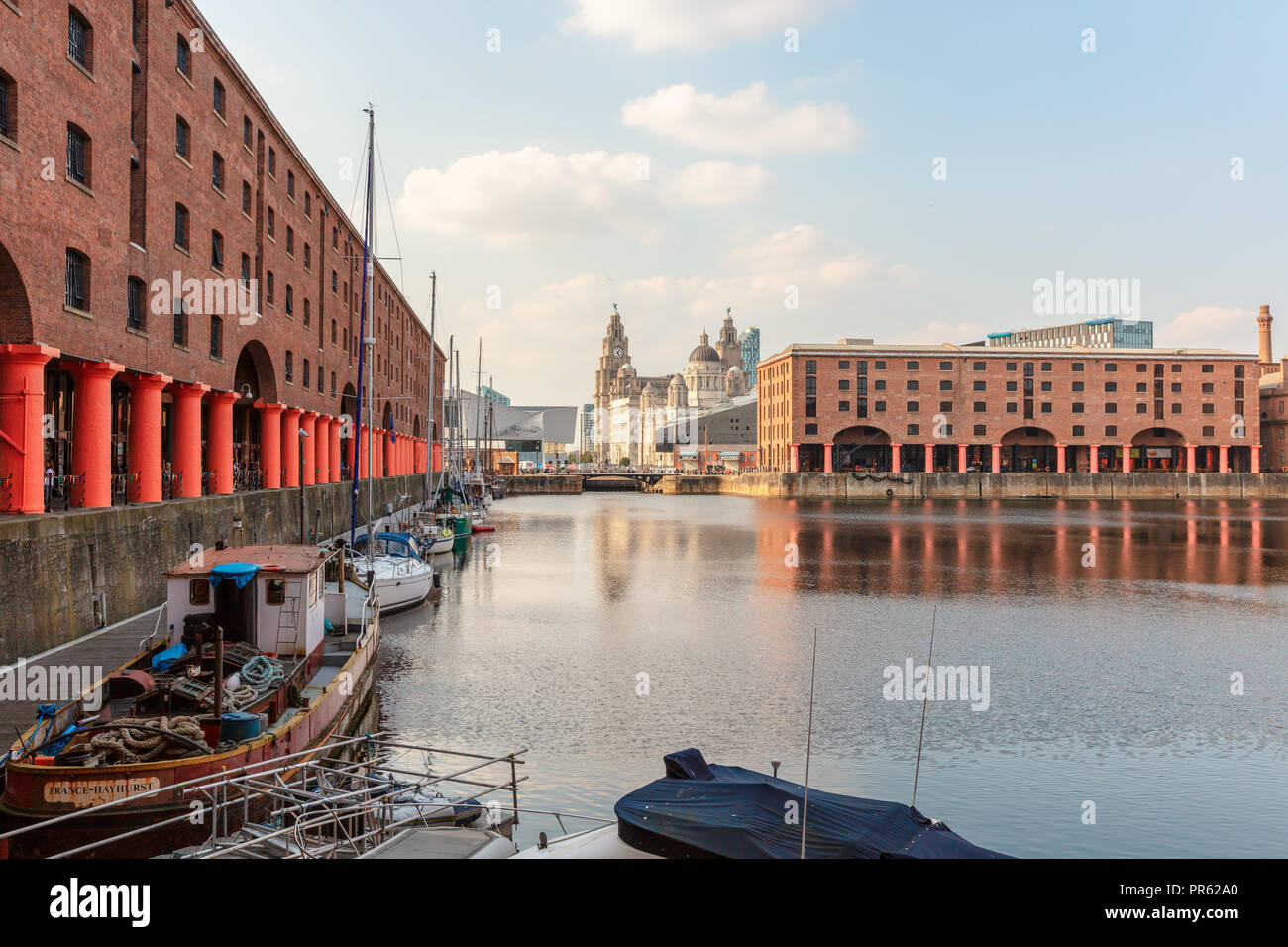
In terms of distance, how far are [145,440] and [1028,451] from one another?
425ft

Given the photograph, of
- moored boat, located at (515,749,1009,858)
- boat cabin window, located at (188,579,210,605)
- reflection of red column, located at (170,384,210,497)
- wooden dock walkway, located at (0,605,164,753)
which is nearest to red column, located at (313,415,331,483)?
reflection of red column, located at (170,384,210,497)

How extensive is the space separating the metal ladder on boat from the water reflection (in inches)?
118

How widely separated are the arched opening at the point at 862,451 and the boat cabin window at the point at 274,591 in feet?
395

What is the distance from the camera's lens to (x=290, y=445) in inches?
2127

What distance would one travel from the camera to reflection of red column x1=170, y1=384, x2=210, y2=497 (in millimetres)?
35094

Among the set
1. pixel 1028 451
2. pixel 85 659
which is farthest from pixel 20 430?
pixel 1028 451

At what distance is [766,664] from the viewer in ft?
97.4

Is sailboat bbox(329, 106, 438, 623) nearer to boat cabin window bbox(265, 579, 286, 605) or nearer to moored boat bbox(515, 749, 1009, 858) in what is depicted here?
boat cabin window bbox(265, 579, 286, 605)
